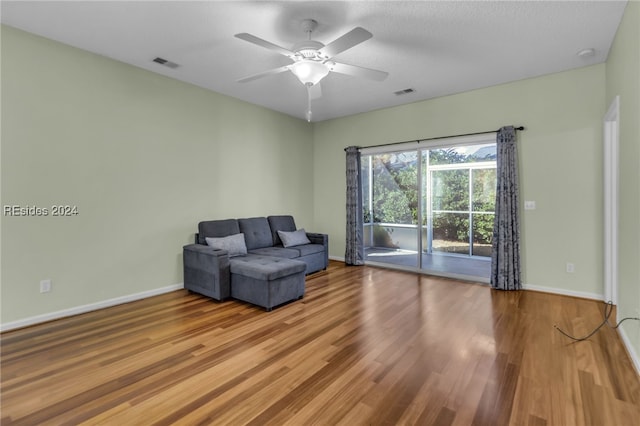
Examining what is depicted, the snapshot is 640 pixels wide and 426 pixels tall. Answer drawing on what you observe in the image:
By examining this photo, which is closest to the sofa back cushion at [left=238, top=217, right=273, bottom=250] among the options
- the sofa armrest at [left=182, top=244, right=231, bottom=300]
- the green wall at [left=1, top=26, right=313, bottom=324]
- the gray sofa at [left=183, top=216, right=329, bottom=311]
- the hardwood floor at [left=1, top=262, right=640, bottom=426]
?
the gray sofa at [left=183, top=216, right=329, bottom=311]

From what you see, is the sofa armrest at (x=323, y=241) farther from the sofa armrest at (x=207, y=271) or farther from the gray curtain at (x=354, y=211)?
the sofa armrest at (x=207, y=271)

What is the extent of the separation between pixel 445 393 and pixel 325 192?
492 centimetres

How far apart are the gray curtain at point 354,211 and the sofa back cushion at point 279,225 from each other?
1.13m

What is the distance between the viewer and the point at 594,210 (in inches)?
153

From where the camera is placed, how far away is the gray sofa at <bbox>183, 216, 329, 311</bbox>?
3598mm

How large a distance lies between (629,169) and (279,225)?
4.57 meters

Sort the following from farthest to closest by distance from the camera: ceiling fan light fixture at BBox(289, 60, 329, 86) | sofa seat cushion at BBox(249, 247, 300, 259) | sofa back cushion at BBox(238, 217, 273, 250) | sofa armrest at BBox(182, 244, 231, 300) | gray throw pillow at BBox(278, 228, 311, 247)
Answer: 1. gray throw pillow at BBox(278, 228, 311, 247)
2. sofa back cushion at BBox(238, 217, 273, 250)
3. sofa seat cushion at BBox(249, 247, 300, 259)
4. sofa armrest at BBox(182, 244, 231, 300)
5. ceiling fan light fixture at BBox(289, 60, 329, 86)

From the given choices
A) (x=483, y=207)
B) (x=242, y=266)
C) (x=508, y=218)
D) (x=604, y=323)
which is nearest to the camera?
(x=604, y=323)

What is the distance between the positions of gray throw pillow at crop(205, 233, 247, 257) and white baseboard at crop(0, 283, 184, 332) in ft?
2.67

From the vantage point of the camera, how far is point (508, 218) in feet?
14.3

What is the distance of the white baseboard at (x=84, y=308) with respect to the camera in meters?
3.03

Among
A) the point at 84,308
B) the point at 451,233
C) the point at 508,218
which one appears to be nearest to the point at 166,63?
the point at 84,308

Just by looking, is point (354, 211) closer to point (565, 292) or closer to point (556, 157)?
point (556, 157)

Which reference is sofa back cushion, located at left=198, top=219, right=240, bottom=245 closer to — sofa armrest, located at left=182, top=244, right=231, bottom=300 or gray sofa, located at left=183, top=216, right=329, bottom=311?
gray sofa, located at left=183, top=216, right=329, bottom=311
